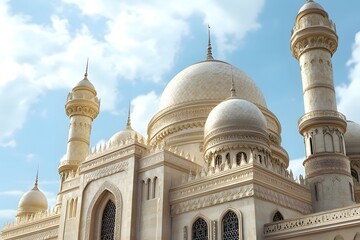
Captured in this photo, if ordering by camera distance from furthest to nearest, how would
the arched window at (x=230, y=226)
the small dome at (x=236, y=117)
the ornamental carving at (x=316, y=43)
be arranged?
the ornamental carving at (x=316, y=43) < the small dome at (x=236, y=117) < the arched window at (x=230, y=226)

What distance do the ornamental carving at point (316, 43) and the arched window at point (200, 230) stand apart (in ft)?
27.7

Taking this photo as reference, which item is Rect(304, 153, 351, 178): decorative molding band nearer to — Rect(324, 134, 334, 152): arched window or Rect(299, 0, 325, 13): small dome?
Rect(324, 134, 334, 152): arched window

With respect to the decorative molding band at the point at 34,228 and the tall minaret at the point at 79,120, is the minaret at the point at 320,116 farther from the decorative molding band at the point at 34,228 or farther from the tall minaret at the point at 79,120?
the tall minaret at the point at 79,120

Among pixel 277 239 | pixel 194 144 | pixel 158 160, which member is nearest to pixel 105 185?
pixel 158 160

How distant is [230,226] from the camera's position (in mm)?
14617

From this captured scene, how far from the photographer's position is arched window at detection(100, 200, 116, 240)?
17562mm

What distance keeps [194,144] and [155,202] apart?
17.5ft

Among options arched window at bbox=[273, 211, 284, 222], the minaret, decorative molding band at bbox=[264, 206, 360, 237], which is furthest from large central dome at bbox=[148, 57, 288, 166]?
decorative molding band at bbox=[264, 206, 360, 237]

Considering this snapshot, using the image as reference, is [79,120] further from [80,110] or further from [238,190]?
[238,190]

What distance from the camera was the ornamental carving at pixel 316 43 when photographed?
64.4ft

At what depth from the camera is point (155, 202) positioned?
16328 millimetres

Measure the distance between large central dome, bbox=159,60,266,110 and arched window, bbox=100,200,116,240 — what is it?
6.78m

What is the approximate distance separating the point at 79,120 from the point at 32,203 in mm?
5809

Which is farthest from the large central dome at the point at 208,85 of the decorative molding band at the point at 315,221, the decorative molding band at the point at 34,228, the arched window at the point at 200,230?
the decorative molding band at the point at 315,221
